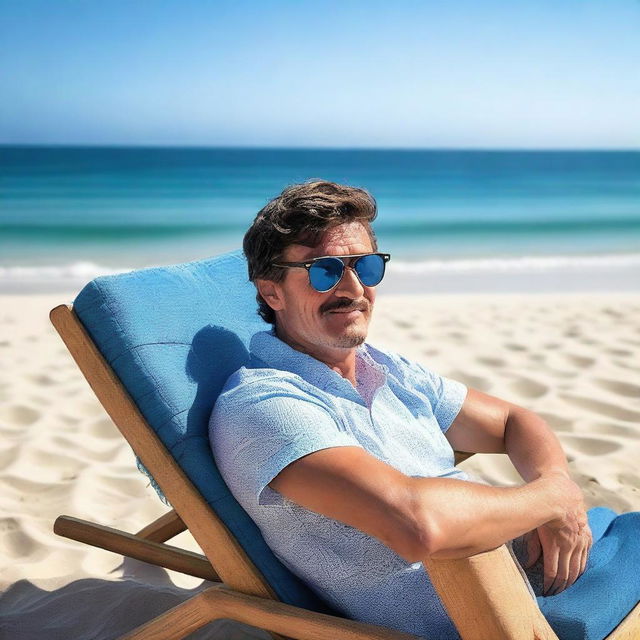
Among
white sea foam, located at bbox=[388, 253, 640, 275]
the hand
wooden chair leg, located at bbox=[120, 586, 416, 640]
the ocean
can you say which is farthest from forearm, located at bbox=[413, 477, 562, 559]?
white sea foam, located at bbox=[388, 253, 640, 275]

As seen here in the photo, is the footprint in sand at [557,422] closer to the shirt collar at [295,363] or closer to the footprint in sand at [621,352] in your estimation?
the footprint in sand at [621,352]

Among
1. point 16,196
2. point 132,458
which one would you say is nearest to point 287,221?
point 132,458

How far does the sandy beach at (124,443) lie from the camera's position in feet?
9.90

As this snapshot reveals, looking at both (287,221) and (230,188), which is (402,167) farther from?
(287,221)

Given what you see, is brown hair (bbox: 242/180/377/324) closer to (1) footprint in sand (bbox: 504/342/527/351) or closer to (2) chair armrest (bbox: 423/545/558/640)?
(2) chair armrest (bbox: 423/545/558/640)

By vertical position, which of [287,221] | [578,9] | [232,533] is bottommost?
[232,533]

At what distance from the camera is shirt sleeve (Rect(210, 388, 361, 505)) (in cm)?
197

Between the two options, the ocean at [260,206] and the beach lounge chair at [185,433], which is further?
the ocean at [260,206]

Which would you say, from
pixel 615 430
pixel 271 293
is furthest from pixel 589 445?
pixel 271 293

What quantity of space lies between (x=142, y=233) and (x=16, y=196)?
9.11 meters

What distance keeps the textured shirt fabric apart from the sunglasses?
0.61 feet

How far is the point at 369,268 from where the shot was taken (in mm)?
2395

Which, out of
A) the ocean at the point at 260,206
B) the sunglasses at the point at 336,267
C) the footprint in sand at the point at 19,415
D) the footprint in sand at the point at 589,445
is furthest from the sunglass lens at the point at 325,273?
the footprint in sand at the point at 19,415

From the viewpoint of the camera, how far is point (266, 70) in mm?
61562
